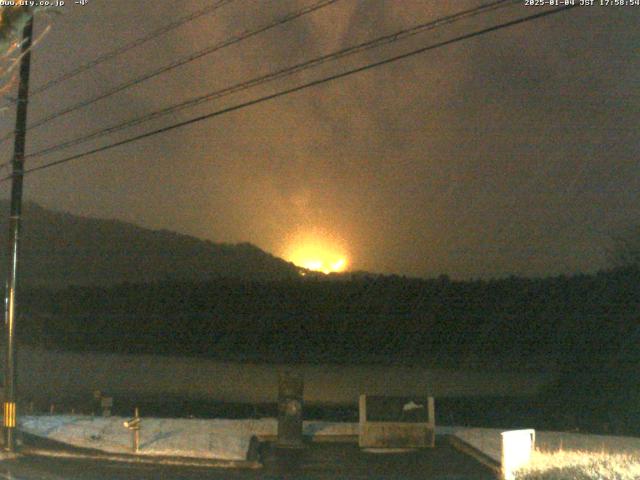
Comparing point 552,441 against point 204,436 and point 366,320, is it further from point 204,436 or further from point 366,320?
point 366,320

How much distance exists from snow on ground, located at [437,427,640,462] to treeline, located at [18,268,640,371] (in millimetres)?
19635

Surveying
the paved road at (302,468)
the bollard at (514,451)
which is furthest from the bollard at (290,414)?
Result: the bollard at (514,451)

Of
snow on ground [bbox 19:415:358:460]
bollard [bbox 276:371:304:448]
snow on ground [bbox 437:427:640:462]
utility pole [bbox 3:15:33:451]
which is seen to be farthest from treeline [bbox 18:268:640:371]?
utility pole [bbox 3:15:33:451]

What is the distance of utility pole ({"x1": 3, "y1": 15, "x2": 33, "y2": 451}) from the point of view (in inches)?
736

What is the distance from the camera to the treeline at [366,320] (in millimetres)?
47812

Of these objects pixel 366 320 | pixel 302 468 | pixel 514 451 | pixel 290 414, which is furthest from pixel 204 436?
pixel 366 320

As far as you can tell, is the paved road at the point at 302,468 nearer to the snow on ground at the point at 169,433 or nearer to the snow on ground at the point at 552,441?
the snow on ground at the point at 552,441

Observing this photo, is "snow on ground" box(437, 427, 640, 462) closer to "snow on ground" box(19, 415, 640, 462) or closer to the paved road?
"snow on ground" box(19, 415, 640, 462)

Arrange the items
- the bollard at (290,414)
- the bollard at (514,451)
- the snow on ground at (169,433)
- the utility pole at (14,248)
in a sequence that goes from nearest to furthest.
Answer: the bollard at (514,451) → the utility pole at (14,248) → the snow on ground at (169,433) → the bollard at (290,414)

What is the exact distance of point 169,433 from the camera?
24.0 m

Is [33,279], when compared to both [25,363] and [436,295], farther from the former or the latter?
[436,295]

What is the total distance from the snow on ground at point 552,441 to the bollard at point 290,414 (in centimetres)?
477

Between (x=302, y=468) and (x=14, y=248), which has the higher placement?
(x=14, y=248)

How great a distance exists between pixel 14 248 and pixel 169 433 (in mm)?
7581
